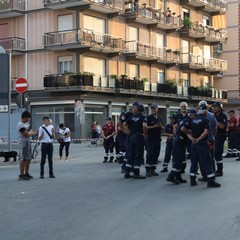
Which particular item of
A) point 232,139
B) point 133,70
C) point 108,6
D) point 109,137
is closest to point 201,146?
point 109,137

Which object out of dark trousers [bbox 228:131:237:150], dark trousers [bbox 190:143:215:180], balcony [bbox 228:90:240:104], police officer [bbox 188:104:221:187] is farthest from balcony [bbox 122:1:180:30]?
dark trousers [bbox 190:143:215:180]

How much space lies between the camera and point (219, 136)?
516 inches

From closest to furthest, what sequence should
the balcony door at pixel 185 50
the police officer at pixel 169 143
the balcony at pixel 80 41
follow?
1. the police officer at pixel 169 143
2. the balcony at pixel 80 41
3. the balcony door at pixel 185 50

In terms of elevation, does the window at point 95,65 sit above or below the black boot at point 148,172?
above

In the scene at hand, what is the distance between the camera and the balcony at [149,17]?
142 ft

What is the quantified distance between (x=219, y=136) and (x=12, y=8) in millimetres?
32076

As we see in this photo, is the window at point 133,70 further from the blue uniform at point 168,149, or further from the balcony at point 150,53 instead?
the blue uniform at point 168,149

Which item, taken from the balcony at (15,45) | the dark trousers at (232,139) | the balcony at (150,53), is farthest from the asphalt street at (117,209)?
the balcony at (150,53)

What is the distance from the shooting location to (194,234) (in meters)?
6.75

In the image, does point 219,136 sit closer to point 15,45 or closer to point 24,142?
point 24,142

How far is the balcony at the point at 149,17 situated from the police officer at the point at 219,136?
3097cm

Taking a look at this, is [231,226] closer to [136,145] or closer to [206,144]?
[206,144]

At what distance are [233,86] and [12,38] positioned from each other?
107 feet

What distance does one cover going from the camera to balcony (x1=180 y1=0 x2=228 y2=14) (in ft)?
171
